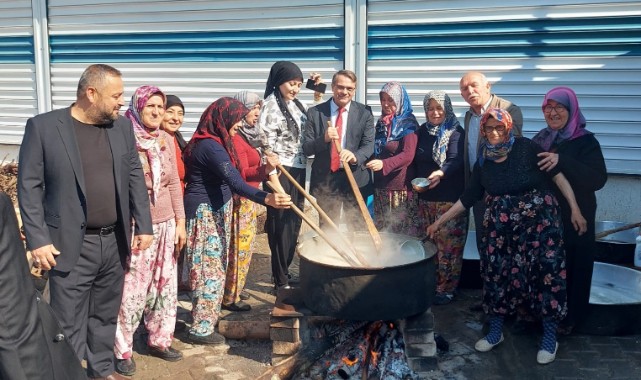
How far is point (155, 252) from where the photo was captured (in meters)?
4.44

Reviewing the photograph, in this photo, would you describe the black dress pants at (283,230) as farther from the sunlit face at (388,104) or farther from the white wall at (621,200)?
the white wall at (621,200)

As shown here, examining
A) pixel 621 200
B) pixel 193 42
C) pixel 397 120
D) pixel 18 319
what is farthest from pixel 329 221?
pixel 193 42

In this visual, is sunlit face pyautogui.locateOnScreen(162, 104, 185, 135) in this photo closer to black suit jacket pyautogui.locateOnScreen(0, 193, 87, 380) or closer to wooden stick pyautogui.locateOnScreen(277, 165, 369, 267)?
wooden stick pyautogui.locateOnScreen(277, 165, 369, 267)

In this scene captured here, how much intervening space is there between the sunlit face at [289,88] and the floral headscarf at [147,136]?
63.5 inches

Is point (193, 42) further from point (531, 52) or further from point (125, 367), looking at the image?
point (125, 367)

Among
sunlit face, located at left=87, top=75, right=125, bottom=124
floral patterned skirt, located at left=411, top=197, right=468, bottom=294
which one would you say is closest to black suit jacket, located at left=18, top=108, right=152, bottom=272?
sunlit face, located at left=87, top=75, right=125, bottom=124

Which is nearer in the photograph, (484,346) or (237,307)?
(484,346)

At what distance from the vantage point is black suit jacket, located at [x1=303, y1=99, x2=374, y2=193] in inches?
226

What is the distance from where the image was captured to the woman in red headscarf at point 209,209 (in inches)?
189

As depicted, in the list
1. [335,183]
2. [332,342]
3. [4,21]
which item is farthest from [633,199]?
[4,21]

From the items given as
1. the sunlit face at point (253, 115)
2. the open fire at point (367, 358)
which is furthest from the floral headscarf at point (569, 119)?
the sunlit face at point (253, 115)

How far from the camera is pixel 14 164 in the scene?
859 cm

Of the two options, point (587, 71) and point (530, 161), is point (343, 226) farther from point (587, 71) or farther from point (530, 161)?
point (587, 71)

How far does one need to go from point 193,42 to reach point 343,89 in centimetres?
323
